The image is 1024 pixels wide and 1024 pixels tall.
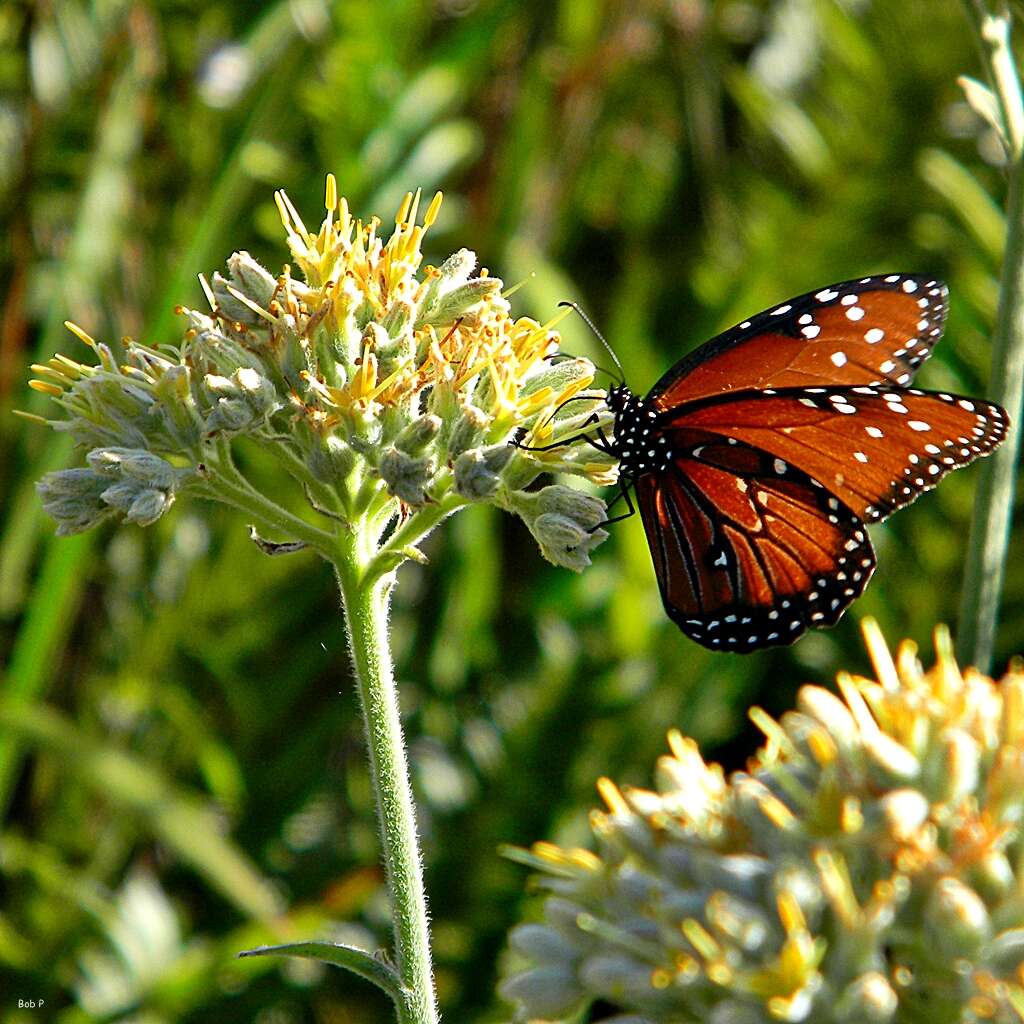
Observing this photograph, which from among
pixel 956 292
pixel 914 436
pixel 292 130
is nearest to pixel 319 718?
pixel 292 130

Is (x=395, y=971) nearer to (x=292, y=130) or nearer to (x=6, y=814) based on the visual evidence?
(x=6, y=814)

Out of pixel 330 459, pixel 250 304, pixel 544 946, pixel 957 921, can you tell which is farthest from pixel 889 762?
pixel 250 304

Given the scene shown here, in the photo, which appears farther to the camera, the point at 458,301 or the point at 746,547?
the point at 746,547

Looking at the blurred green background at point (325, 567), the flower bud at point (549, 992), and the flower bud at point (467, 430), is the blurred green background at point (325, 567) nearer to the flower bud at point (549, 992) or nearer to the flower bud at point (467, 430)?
the flower bud at point (467, 430)


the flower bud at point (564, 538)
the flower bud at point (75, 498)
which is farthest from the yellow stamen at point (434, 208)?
the flower bud at point (75, 498)

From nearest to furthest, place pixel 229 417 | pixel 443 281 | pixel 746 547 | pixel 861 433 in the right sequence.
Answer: pixel 229 417 < pixel 443 281 < pixel 861 433 < pixel 746 547

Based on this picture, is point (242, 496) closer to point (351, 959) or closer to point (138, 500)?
point (138, 500)

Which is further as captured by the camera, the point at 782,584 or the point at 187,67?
the point at 187,67
